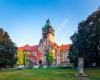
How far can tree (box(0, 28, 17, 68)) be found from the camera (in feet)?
A: 254

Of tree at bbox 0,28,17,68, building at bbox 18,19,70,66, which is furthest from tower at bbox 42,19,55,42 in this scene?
tree at bbox 0,28,17,68

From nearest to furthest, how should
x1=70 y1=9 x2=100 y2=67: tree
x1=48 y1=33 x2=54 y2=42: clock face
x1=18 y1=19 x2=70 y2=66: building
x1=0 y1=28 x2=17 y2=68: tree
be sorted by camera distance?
x1=70 y1=9 x2=100 y2=67: tree
x1=0 y1=28 x2=17 y2=68: tree
x1=18 y1=19 x2=70 y2=66: building
x1=48 y1=33 x2=54 y2=42: clock face

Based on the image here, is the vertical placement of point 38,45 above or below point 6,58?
above

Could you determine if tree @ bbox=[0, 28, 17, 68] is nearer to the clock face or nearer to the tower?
the tower

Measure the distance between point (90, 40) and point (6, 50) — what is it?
950 inches

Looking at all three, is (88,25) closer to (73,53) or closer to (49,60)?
(73,53)

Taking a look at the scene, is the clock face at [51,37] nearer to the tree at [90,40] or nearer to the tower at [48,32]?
the tower at [48,32]

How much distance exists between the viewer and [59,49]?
164 metres

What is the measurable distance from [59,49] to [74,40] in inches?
3376

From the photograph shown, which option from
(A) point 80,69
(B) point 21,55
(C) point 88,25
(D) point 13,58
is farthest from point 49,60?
(A) point 80,69

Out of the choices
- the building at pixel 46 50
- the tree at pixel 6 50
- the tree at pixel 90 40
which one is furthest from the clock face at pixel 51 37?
the tree at pixel 90 40

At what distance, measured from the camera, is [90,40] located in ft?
231

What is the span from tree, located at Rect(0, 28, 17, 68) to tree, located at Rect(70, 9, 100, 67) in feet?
62.0

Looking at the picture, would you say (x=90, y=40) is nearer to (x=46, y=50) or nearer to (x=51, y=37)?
(x=46, y=50)
